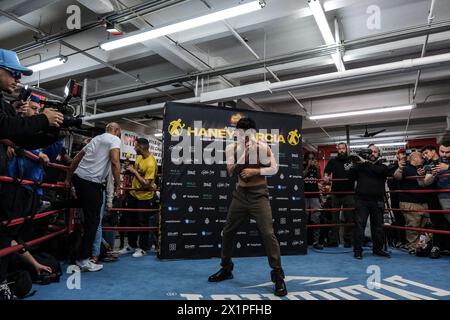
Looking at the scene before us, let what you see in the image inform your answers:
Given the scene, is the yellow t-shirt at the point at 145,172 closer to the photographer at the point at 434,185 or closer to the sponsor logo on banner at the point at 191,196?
the sponsor logo on banner at the point at 191,196

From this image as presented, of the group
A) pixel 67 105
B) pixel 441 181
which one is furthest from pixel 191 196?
pixel 441 181

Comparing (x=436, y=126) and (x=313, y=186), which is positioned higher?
(x=436, y=126)

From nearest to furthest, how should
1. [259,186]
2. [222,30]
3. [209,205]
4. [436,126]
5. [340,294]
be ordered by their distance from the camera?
[340,294] < [259,186] < [209,205] < [222,30] < [436,126]

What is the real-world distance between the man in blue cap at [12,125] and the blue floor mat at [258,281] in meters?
0.80

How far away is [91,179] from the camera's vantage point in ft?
11.0

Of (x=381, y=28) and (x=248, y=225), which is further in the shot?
(x=381, y=28)

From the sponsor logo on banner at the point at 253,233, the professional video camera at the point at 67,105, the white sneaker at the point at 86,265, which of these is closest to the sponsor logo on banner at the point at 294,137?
the sponsor logo on banner at the point at 253,233

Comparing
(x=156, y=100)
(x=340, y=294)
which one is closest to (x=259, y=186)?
(x=340, y=294)

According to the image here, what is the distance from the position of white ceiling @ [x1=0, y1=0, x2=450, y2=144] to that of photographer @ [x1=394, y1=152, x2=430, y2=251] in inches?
73.1

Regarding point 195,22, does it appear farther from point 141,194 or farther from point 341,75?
point 341,75
